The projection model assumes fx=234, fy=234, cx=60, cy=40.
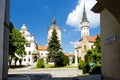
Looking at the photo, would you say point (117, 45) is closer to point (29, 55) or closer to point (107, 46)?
point (107, 46)

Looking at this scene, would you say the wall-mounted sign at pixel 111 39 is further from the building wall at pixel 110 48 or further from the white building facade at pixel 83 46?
the white building facade at pixel 83 46

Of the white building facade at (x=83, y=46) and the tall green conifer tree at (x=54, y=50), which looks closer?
the tall green conifer tree at (x=54, y=50)

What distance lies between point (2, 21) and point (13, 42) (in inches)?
1482

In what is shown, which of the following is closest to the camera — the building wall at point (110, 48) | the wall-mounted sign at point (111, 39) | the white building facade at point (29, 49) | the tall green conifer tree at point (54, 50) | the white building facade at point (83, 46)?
the building wall at point (110, 48)

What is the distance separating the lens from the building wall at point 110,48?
11.2 meters

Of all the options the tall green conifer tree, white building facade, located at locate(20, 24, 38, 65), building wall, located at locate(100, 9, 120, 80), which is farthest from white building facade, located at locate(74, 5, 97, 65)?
building wall, located at locate(100, 9, 120, 80)

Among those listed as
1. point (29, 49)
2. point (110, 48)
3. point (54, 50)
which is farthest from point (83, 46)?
point (110, 48)

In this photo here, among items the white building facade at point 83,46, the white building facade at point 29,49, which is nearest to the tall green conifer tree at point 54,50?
the white building facade at point 83,46

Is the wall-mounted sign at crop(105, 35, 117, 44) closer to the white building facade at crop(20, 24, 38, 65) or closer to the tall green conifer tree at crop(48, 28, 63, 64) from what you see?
the tall green conifer tree at crop(48, 28, 63, 64)

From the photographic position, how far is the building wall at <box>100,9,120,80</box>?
442 inches

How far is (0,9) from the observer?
11.2 meters

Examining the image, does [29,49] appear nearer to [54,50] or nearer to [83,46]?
[83,46]

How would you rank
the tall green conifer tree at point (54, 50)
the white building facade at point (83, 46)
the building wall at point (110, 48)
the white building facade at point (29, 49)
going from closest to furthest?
1. the building wall at point (110, 48)
2. the tall green conifer tree at point (54, 50)
3. the white building facade at point (83, 46)
4. the white building facade at point (29, 49)

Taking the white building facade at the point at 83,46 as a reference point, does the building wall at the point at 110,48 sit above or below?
below
